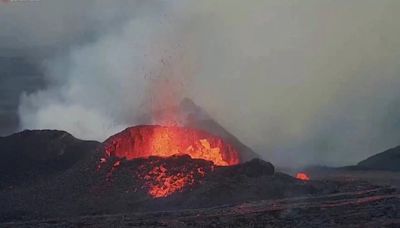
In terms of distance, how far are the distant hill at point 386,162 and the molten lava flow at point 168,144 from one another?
1684 centimetres

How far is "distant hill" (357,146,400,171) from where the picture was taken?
60.7 metres

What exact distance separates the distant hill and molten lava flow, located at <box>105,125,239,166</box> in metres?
16.8

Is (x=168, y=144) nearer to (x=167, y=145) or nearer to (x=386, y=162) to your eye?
(x=167, y=145)

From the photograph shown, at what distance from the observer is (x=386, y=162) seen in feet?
206

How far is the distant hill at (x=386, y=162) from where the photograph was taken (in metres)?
60.7

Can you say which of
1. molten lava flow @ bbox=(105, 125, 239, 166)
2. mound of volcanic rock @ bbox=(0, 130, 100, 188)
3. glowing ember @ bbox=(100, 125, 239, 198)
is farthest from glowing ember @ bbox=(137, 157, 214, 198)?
mound of volcanic rock @ bbox=(0, 130, 100, 188)

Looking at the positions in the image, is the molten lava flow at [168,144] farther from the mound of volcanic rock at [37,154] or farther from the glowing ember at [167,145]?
the mound of volcanic rock at [37,154]

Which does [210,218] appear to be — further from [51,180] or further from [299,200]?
[51,180]

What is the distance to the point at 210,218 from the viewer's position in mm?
30609

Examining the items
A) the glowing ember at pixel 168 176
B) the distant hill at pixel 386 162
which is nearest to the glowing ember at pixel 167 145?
the glowing ember at pixel 168 176

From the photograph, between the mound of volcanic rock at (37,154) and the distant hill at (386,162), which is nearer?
the mound of volcanic rock at (37,154)

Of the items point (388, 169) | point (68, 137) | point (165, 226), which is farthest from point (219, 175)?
point (388, 169)

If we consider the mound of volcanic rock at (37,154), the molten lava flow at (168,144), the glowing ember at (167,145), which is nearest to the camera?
the glowing ember at (167,145)

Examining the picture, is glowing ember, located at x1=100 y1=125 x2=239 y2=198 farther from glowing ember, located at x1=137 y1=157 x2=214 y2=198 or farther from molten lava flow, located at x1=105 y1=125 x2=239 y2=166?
glowing ember, located at x1=137 y1=157 x2=214 y2=198
